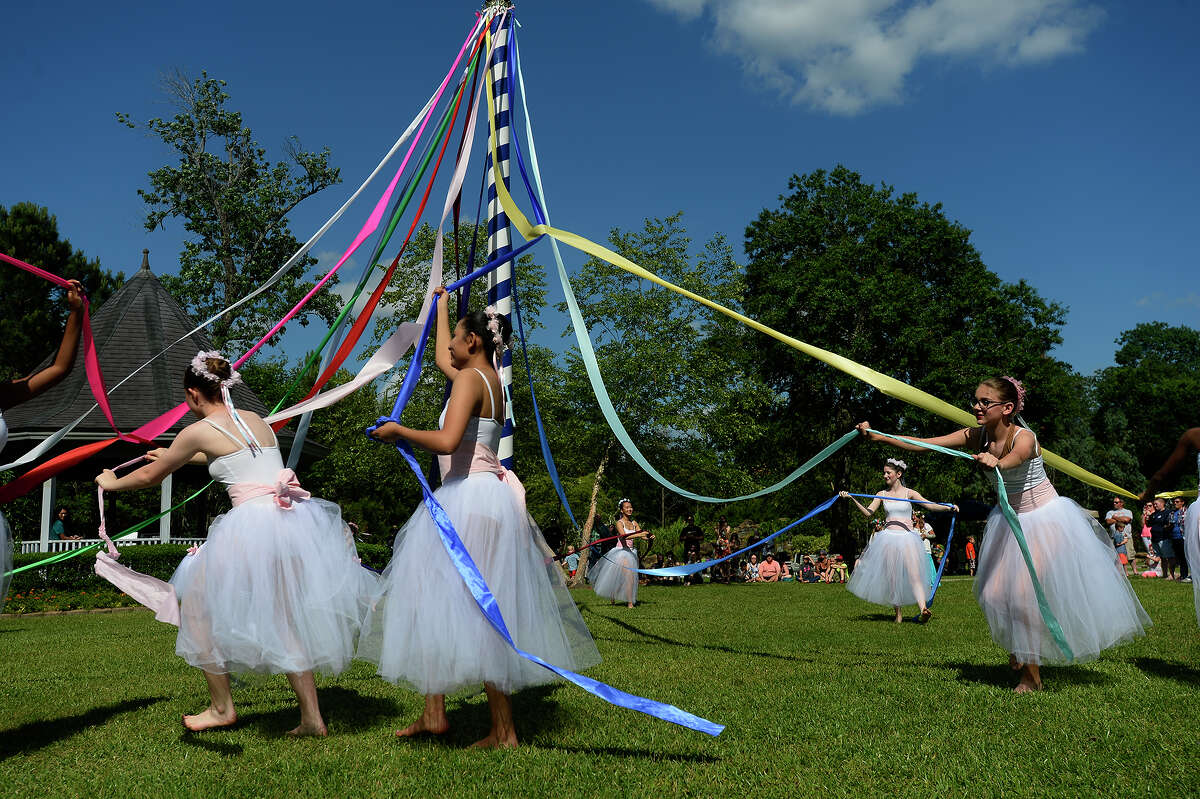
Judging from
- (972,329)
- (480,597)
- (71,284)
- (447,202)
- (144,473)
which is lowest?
(480,597)

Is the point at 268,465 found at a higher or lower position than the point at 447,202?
lower

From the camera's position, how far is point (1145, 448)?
56.7 m

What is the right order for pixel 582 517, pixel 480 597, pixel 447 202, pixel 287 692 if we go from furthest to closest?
pixel 582 517 < pixel 447 202 < pixel 287 692 < pixel 480 597

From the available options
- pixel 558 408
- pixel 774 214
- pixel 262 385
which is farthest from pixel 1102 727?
pixel 262 385

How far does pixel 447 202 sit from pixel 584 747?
4220mm

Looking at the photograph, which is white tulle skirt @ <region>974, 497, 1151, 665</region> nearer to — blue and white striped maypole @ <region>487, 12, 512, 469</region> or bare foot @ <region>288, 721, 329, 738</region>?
blue and white striped maypole @ <region>487, 12, 512, 469</region>

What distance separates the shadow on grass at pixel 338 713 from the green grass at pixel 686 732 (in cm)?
2

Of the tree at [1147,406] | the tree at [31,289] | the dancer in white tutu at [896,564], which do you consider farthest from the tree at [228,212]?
the tree at [1147,406]

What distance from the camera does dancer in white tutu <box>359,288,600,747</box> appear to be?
429 cm

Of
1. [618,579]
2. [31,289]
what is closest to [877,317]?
[618,579]

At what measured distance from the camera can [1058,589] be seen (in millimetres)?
5957

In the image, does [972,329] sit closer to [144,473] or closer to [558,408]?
[558,408]

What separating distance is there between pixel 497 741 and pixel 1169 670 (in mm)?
5358

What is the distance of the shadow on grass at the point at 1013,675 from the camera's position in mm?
6250
